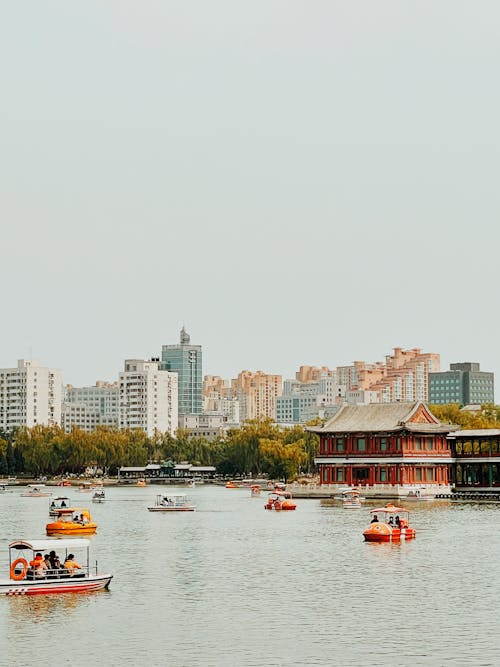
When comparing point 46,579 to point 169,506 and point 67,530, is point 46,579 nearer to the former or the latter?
point 67,530

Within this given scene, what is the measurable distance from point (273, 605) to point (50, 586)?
368 inches

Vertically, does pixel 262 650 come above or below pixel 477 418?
below

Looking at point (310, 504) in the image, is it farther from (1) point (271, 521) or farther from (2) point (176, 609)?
(2) point (176, 609)

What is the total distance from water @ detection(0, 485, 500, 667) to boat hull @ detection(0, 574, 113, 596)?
0.47 meters

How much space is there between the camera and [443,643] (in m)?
43.2

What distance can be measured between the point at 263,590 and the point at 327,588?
2921 mm

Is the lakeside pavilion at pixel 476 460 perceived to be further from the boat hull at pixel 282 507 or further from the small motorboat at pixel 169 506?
the small motorboat at pixel 169 506

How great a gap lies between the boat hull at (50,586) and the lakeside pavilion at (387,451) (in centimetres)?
8013

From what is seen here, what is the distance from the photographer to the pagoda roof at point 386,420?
5295 inches

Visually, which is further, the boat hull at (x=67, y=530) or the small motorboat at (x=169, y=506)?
the small motorboat at (x=169, y=506)

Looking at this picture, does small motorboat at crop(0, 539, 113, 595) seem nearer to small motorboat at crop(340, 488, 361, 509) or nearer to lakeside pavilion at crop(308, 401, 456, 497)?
small motorboat at crop(340, 488, 361, 509)

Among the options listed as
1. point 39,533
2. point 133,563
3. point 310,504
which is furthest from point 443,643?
point 310,504

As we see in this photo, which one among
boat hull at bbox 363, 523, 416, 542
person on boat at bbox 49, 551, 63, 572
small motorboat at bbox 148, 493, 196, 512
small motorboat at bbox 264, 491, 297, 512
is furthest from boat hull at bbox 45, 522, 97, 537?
person on boat at bbox 49, 551, 63, 572

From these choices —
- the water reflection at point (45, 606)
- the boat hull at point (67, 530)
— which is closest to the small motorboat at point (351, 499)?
the boat hull at point (67, 530)
